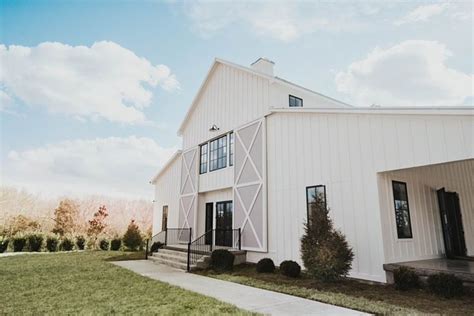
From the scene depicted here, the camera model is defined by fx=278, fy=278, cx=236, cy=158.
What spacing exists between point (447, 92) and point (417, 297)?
414 inches

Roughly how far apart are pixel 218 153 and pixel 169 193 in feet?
18.8

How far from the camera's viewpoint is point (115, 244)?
1881 centimetres

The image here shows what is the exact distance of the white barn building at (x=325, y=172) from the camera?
682 cm

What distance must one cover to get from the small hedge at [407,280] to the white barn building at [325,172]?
2.26 ft

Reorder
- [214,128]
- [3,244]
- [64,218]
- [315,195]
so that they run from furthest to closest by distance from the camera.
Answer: [64,218], [3,244], [214,128], [315,195]

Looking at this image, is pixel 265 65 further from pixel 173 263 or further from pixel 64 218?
pixel 64 218

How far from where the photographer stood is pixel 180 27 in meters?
11.3

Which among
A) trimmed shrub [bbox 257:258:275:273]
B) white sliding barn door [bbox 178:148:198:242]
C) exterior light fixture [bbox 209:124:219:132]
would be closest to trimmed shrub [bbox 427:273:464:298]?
trimmed shrub [bbox 257:258:275:273]

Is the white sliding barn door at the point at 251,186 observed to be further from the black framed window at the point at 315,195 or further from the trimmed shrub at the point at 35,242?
the trimmed shrub at the point at 35,242

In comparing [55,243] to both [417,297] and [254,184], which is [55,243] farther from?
[417,297]

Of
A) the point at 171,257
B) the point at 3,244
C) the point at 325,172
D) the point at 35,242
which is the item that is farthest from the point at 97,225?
the point at 325,172

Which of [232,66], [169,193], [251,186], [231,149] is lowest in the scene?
[251,186]

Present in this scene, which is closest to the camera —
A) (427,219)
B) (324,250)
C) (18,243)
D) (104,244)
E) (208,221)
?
(324,250)

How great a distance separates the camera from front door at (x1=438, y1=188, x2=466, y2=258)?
8781mm
